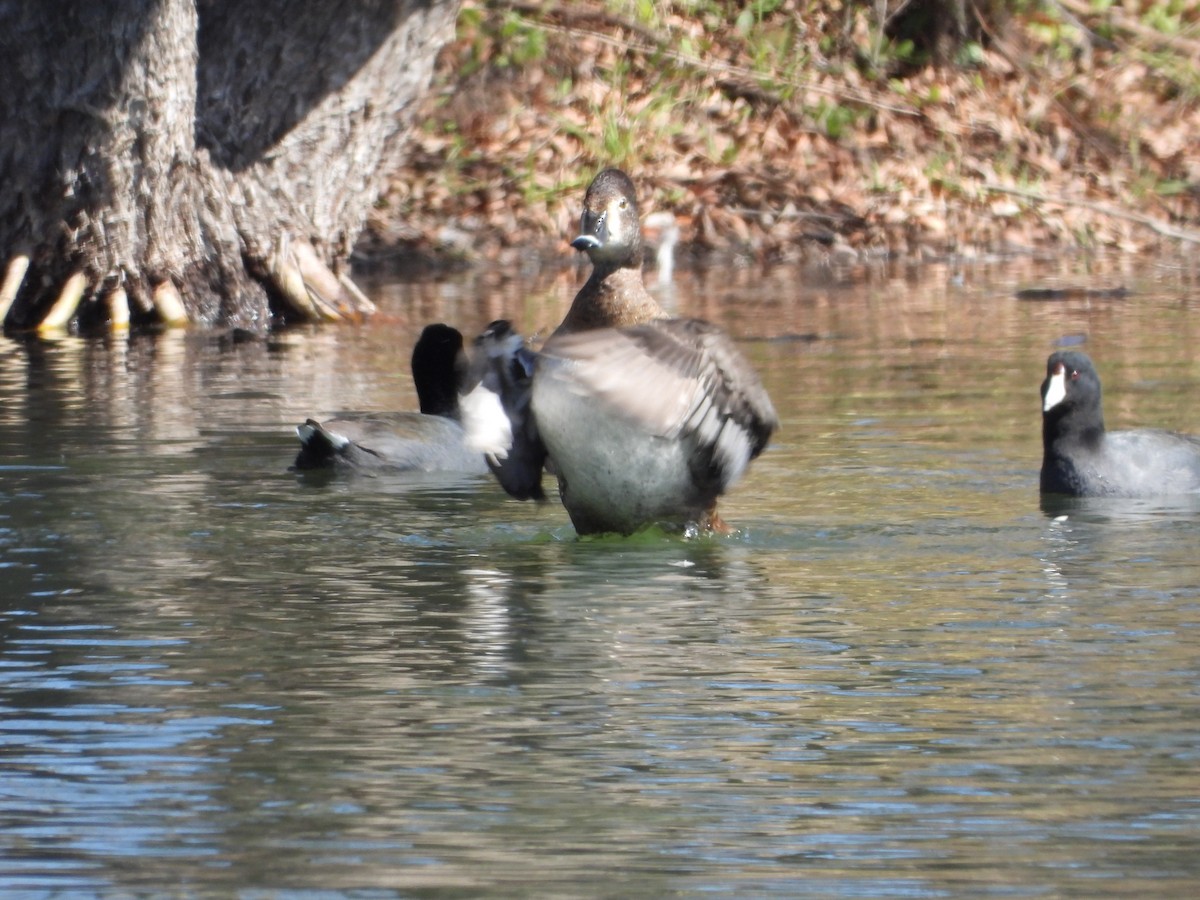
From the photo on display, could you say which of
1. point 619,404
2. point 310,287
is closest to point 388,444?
point 619,404

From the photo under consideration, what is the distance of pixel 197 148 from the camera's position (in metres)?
15.2

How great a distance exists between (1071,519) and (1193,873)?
3.91 meters

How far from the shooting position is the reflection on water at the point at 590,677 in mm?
3807

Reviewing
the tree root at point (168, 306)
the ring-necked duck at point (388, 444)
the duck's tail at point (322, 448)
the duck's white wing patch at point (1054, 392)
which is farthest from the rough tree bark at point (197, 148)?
the duck's white wing patch at point (1054, 392)

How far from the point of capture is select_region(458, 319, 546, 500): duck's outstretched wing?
679 centimetres

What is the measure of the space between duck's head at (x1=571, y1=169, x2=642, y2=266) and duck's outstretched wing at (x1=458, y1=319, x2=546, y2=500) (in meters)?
0.38

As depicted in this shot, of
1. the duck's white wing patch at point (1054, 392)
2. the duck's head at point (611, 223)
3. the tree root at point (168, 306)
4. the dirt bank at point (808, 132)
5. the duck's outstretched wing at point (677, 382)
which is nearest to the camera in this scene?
the duck's outstretched wing at point (677, 382)

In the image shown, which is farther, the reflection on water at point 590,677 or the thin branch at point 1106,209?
the thin branch at point 1106,209

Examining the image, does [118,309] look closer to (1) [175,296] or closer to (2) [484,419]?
(1) [175,296]

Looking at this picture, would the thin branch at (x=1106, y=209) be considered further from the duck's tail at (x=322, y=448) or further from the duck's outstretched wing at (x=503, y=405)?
the duck's outstretched wing at (x=503, y=405)

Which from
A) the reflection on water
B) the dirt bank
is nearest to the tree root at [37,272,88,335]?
the reflection on water

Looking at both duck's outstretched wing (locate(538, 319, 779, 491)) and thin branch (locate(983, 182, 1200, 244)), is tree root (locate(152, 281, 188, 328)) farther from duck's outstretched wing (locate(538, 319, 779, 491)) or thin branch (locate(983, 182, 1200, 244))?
duck's outstretched wing (locate(538, 319, 779, 491))

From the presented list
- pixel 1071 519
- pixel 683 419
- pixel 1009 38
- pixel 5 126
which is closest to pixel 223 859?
pixel 683 419

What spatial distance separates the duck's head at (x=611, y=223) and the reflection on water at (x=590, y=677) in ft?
3.05
